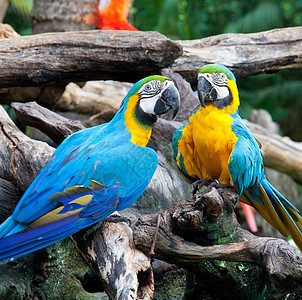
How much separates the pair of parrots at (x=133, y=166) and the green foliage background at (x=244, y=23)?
494cm

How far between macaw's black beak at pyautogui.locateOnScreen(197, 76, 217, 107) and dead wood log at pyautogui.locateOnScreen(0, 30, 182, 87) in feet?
2.39

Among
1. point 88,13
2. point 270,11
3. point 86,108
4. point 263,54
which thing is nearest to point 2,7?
point 88,13

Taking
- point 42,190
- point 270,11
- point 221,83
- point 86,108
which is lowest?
point 270,11

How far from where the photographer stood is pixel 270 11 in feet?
27.0

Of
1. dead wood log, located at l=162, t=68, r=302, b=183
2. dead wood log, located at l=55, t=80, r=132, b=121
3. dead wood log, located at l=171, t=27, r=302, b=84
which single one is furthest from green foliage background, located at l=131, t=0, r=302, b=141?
dead wood log, located at l=171, t=27, r=302, b=84

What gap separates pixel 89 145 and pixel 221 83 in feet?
2.06

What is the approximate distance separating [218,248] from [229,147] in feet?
1.59

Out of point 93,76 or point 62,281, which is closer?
point 62,281

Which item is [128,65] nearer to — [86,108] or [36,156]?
[36,156]

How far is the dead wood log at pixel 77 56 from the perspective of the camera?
262cm

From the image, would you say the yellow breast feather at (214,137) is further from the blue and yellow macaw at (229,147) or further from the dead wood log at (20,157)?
the dead wood log at (20,157)

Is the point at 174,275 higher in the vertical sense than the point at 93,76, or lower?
lower

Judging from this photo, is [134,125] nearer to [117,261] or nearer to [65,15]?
[117,261]

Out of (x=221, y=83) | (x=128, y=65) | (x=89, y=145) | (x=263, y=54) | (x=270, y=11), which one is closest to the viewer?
(x=89, y=145)
